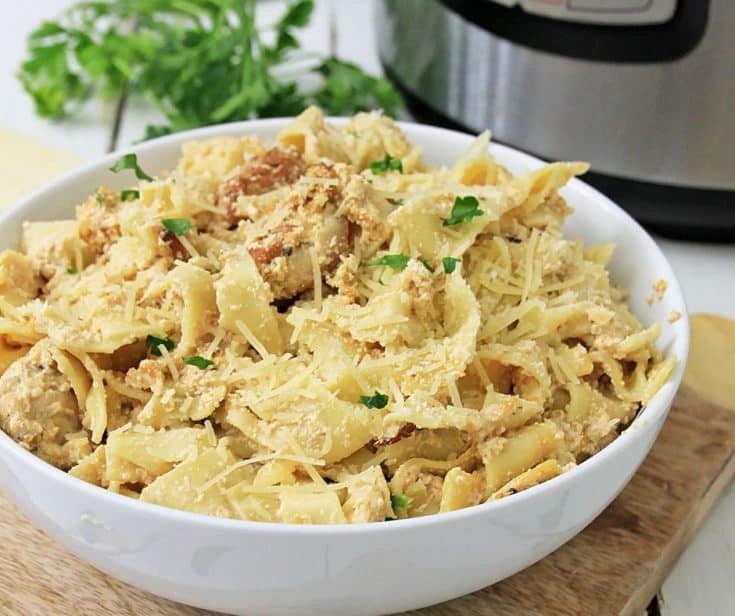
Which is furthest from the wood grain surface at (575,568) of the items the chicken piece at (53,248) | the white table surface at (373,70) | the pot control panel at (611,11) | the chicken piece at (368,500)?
the pot control panel at (611,11)

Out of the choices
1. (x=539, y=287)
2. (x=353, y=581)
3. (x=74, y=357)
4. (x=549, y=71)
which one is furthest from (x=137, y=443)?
(x=549, y=71)

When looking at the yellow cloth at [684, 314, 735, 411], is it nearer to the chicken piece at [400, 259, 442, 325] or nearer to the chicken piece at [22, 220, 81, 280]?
the chicken piece at [400, 259, 442, 325]

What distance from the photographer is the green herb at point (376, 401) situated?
164cm

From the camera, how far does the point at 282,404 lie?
1.63 meters

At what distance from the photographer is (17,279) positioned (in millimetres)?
1940

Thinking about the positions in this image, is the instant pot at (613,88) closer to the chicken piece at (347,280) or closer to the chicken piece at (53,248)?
the chicken piece at (347,280)

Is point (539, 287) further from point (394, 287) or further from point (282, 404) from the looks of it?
point (282, 404)

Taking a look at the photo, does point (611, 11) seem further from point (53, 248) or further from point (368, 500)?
point (368, 500)

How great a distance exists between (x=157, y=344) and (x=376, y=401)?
39cm

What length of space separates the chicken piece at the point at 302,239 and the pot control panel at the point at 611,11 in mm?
1023

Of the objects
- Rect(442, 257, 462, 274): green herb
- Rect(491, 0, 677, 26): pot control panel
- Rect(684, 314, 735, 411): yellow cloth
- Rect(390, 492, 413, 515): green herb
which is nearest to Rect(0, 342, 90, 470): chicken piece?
Rect(390, 492, 413, 515): green herb

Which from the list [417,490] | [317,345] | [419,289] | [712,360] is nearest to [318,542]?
[417,490]

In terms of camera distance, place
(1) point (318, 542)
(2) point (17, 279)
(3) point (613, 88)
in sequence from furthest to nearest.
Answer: (3) point (613, 88)
(2) point (17, 279)
(1) point (318, 542)

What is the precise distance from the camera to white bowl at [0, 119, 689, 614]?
144 cm
